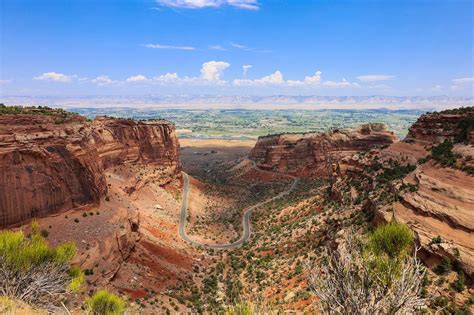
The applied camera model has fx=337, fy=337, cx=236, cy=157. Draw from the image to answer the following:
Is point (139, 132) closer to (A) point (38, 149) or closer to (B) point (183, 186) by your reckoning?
(B) point (183, 186)

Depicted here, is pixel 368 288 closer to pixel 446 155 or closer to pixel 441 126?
pixel 446 155

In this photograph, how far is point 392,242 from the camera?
14.5m

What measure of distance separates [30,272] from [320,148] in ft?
283

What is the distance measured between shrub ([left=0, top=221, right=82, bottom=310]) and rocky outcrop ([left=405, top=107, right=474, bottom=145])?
43.1m

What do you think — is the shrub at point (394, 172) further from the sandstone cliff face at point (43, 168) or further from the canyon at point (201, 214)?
the sandstone cliff face at point (43, 168)

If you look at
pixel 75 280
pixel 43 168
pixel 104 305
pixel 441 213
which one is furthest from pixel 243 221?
pixel 104 305

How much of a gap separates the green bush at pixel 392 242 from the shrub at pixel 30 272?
605 inches

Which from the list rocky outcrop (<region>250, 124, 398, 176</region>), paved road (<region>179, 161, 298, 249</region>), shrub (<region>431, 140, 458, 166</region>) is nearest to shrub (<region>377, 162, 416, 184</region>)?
shrub (<region>431, 140, 458, 166</region>)

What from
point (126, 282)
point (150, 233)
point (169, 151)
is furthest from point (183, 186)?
point (126, 282)

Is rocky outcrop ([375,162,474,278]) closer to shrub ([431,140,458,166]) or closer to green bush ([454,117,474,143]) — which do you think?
shrub ([431,140,458,166])

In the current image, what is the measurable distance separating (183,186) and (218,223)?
18.5 metres

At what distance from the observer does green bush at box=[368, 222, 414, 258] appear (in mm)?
14195

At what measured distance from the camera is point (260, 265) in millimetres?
39875

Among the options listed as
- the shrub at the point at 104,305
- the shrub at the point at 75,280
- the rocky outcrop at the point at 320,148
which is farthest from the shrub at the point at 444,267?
the rocky outcrop at the point at 320,148
